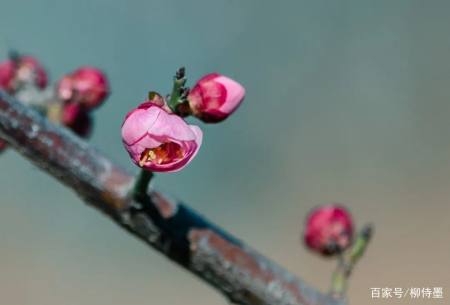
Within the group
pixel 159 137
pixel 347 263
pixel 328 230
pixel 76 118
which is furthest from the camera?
pixel 76 118

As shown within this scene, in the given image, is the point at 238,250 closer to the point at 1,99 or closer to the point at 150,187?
the point at 150,187

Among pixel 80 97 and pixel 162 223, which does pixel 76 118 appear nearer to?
pixel 80 97

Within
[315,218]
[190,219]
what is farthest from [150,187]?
[315,218]

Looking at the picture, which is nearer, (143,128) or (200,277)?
(143,128)

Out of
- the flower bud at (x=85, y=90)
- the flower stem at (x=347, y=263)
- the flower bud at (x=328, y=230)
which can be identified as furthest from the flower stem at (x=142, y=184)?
the flower bud at (x=85, y=90)

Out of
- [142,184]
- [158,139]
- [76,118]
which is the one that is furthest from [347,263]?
[76,118]

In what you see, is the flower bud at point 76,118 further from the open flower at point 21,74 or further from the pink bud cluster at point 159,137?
the pink bud cluster at point 159,137
